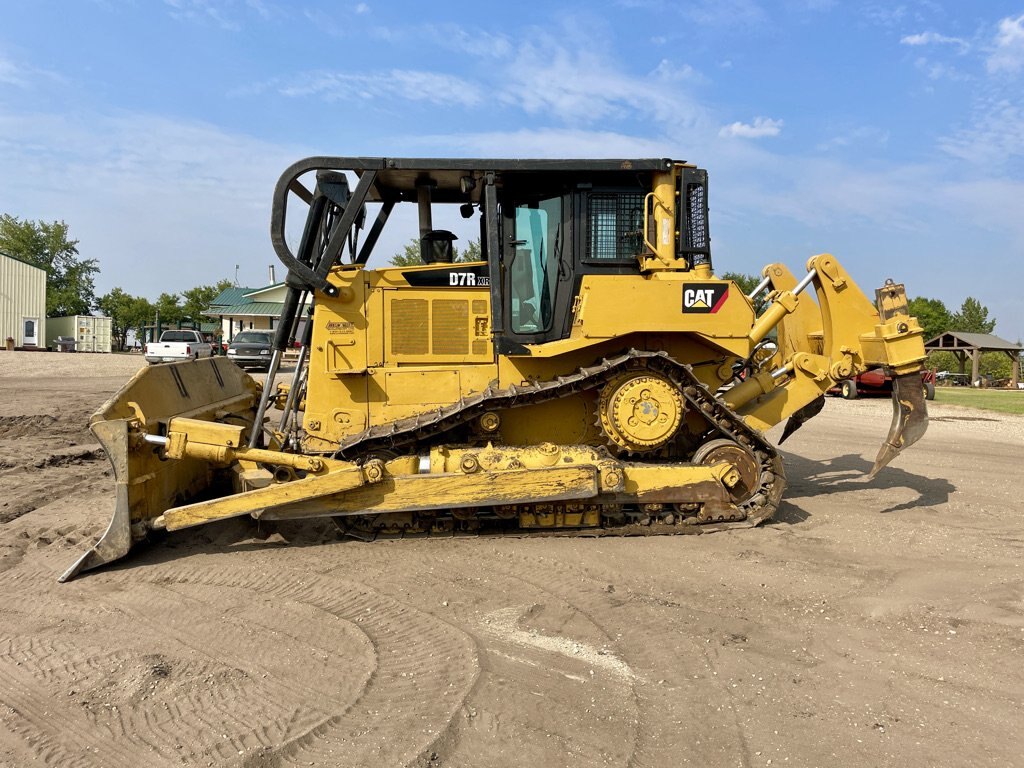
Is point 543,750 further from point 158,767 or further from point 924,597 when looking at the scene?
point 924,597

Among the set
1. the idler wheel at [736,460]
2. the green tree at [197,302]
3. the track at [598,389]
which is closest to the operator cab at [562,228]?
the track at [598,389]

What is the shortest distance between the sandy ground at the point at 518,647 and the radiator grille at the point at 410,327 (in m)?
1.70

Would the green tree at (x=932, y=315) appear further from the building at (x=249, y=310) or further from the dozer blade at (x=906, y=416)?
the dozer blade at (x=906, y=416)

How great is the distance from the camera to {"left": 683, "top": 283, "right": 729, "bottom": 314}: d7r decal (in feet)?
20.0

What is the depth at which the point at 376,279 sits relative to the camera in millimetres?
6367

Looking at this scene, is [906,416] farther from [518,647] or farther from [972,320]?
[972,320]

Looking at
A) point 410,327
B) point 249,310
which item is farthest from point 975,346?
point 249,310

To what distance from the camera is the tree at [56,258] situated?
64.1m

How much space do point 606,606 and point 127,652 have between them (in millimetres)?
2784

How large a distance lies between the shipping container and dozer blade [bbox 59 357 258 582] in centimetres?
4684

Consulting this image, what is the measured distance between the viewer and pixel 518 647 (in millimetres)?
3963

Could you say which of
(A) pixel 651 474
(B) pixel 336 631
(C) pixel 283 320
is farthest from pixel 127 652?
(A) pixel 651 474

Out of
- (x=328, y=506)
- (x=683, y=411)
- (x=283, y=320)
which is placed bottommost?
(x=328, y=506)

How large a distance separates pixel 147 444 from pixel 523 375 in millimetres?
3094
